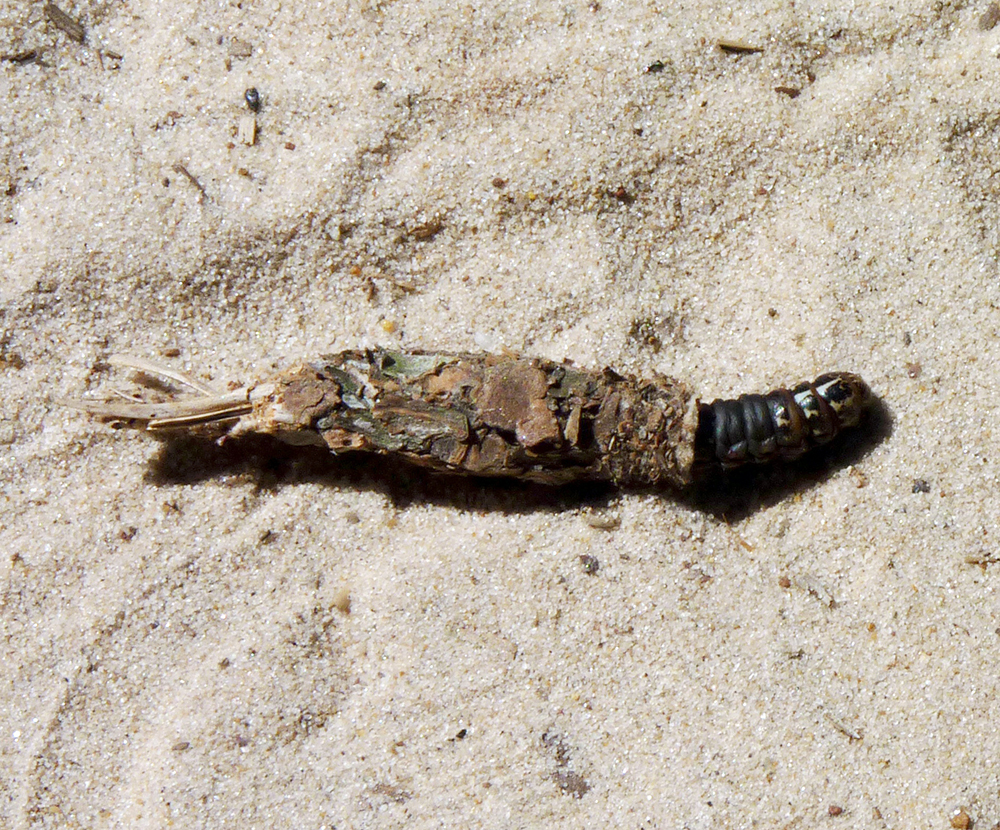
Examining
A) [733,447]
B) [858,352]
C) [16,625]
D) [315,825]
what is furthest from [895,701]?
[16,625]

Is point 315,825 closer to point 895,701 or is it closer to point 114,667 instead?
point 114,667

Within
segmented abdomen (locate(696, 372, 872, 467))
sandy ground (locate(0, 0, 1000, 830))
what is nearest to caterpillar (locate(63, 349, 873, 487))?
segmented abdomen (locate(696, 372, 872, 467))

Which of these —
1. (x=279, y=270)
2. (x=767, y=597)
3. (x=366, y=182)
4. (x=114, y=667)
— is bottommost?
(x=114, y=667)

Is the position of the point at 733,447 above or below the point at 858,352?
below

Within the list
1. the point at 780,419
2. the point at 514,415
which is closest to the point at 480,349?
the point at 514,415

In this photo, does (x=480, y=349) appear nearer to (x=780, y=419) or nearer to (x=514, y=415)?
(x=514, y=415)

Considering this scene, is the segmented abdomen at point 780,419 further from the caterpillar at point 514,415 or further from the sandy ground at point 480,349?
the sandy ground at point 480,349

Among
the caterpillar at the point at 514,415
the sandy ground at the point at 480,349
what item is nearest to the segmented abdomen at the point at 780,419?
the caterpillar at the point at 514,415
